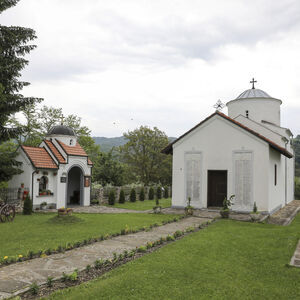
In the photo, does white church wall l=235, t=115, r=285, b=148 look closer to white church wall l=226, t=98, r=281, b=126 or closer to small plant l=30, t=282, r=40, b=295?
white church wall l=226, t=98, r=281, b=126

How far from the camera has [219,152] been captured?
18.5 meters

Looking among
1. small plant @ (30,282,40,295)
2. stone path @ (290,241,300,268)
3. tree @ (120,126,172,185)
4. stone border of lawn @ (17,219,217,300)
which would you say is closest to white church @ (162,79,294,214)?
stone path @ (290,241,300,268)

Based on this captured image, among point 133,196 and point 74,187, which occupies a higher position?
point 74,187

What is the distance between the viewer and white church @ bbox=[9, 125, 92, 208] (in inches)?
762

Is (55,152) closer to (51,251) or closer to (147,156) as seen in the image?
(51,251)

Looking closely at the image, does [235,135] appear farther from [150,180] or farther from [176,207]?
[150,180]

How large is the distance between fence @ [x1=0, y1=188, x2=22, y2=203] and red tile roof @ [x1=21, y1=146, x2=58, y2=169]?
213 cm

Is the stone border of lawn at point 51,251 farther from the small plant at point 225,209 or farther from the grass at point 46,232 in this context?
the small plant at point 225,209

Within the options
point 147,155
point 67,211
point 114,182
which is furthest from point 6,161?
point 147,155

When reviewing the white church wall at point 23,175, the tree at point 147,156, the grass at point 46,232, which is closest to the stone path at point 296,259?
the grass at point 46,232

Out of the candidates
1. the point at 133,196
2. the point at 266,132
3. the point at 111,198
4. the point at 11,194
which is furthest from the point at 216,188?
the point at 11,194

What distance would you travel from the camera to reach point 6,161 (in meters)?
17.9

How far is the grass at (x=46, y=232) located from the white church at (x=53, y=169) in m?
4.30

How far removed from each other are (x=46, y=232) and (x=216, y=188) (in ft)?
35.7
